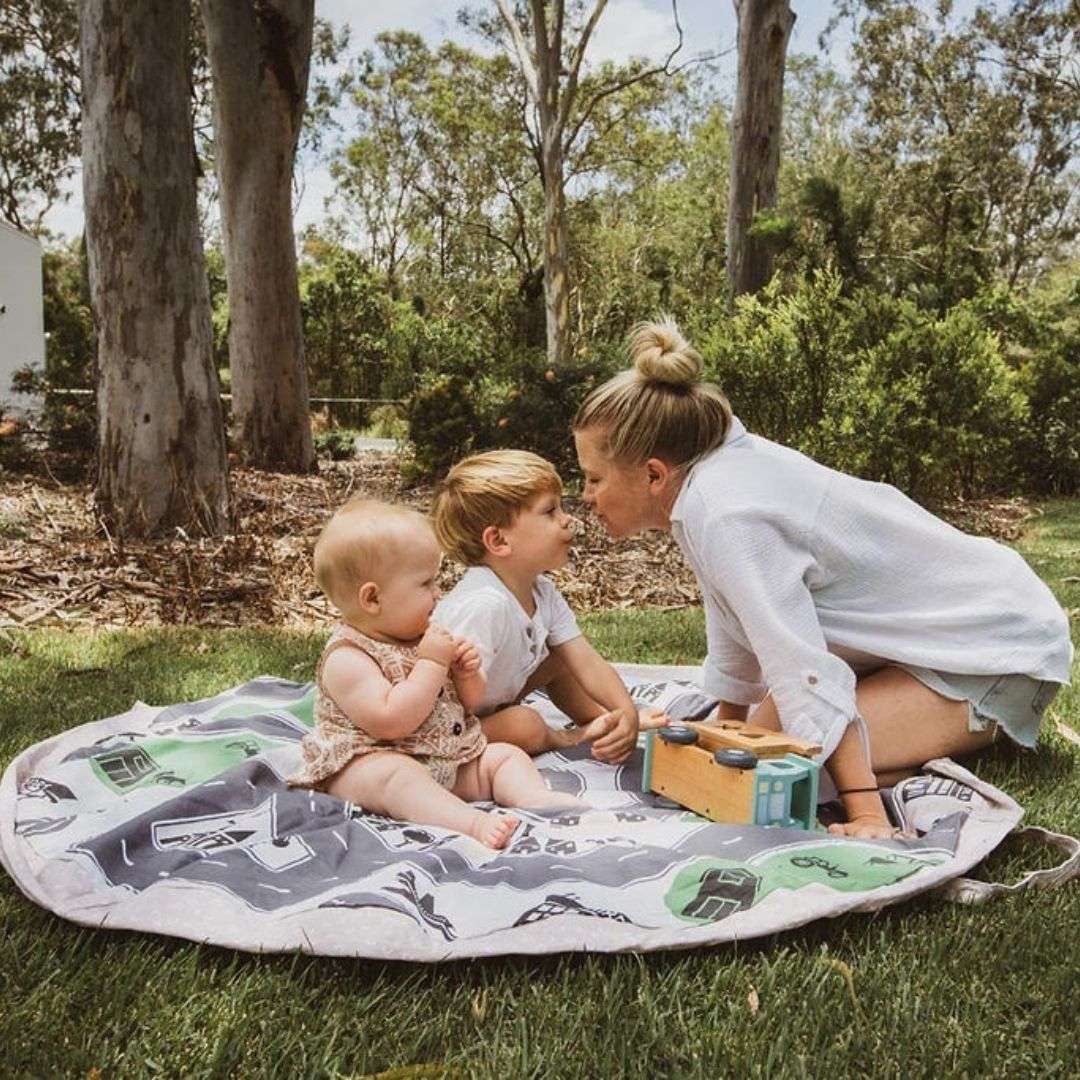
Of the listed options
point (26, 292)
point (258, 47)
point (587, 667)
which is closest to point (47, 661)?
point (587, 667)

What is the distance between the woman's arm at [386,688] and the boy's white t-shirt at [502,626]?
0.24 m

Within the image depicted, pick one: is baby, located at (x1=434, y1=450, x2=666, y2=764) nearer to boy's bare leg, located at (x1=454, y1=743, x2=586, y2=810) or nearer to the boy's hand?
the boy's hand

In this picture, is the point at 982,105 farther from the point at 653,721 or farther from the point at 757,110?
the point at 653,721

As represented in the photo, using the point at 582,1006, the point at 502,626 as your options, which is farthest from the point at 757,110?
the point at 582,1006

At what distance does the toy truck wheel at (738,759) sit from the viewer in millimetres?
2705

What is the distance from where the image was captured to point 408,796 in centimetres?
282

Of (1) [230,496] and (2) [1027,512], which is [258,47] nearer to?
(1) [230,496]

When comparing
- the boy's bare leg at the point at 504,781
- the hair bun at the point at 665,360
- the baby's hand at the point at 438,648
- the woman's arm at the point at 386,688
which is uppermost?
the hair bun at the point at 665,360

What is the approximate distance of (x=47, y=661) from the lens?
4.59m

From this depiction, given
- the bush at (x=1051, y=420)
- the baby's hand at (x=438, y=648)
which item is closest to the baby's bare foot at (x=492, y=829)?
the baby's hand at (x=438, y=648)

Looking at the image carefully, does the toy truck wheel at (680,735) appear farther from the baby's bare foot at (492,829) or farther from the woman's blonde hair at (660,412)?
the woman's blonde hair at (660,412)

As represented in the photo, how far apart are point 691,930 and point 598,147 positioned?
108 ft

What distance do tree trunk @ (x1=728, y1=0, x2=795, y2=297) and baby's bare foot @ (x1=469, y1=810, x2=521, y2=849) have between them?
1036 cm

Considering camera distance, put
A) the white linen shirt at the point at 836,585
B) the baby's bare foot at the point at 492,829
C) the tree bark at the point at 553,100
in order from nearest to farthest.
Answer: the baby's bare foot at the point at 492,829
the white linen shirt at the point at 836,585
the tree bark at the point at 553,100
